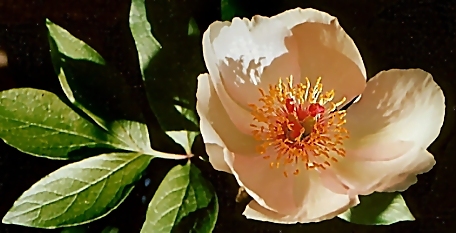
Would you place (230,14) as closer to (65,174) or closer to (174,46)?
(174,46)

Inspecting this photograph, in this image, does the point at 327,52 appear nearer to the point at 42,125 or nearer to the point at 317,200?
the point at 317,200

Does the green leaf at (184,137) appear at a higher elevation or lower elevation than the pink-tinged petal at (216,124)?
lower

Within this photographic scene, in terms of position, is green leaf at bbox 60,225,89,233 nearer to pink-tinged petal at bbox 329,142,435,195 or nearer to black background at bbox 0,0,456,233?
black background at bbox 0,0,456,233

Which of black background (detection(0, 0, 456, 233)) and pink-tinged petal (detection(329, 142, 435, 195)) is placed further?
black background (detection(0, 0, 456, 233))

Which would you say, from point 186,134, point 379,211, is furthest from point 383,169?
point 186,134

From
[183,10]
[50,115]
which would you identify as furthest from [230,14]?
[50,115]

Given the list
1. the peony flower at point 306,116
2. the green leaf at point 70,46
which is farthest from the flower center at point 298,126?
the green leaf at point 70,46

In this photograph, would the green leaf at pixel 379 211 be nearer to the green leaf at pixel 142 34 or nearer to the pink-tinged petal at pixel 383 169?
the pink-tinged petal at pixel 383 169

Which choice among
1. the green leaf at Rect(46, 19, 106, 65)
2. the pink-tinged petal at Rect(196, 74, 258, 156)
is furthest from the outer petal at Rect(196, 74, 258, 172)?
the green leaf at Rect(46, 19, 106, 65)
